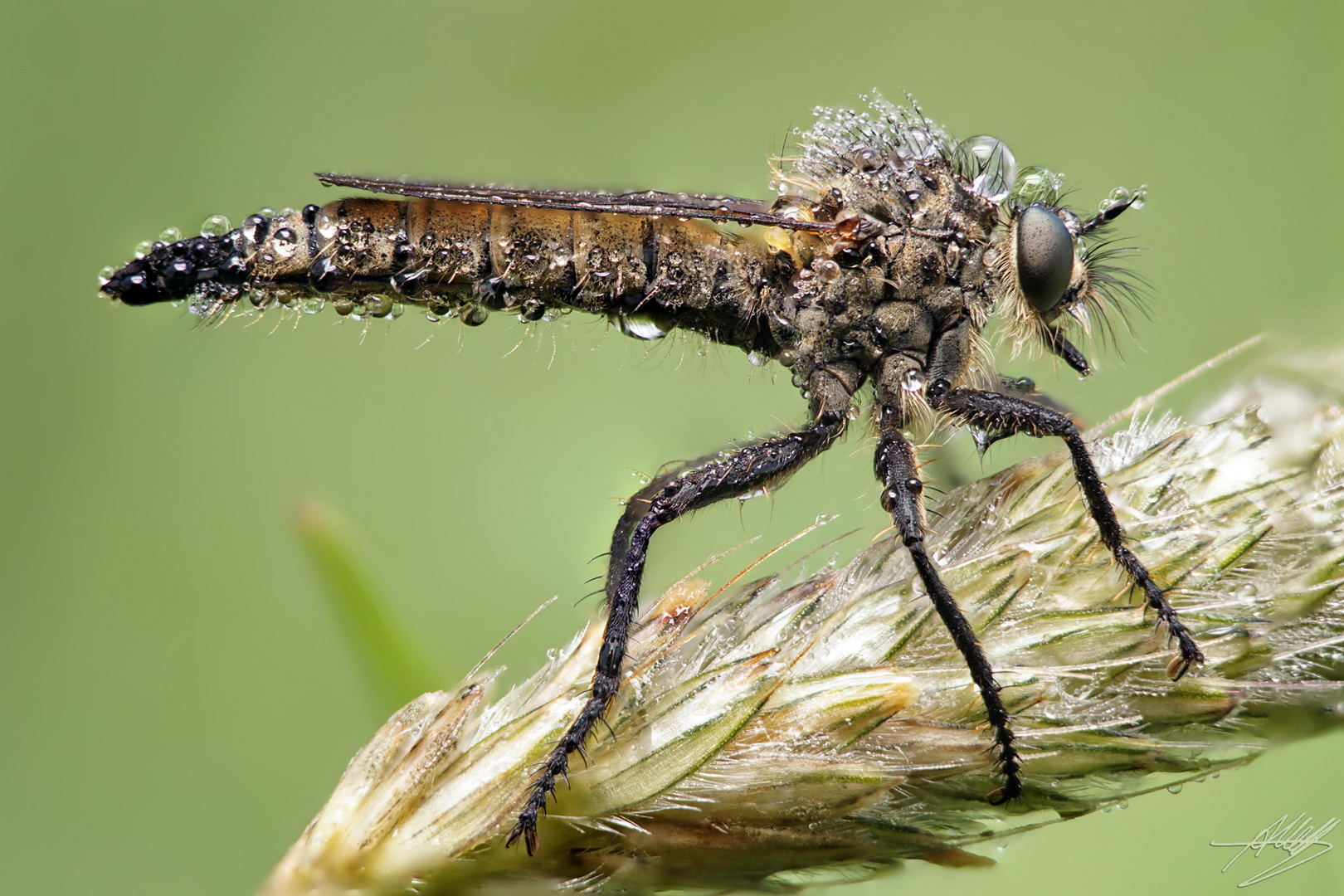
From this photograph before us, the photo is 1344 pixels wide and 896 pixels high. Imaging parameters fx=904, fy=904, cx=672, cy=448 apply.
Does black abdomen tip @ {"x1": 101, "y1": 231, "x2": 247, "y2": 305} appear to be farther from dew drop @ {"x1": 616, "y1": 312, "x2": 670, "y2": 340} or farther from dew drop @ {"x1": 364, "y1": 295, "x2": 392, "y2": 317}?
dew drop @ {"x1": 616, "y1": 312, "x2": 670, "y2": 340}

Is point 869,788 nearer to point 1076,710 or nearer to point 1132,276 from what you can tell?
point 1076,710

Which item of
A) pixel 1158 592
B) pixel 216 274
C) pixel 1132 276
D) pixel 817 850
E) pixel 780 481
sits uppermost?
pixel 216 274

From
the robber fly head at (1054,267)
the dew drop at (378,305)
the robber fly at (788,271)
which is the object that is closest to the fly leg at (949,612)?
the robber fly at (788,271)

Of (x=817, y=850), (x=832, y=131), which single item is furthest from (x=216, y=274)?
(x=817, y=850)

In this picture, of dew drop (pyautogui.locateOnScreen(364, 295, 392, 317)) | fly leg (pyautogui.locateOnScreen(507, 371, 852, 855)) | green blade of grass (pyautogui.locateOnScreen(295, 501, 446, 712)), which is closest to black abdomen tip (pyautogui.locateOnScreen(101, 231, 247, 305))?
dew drop (pyautogui.locateOnScreen(364, 295, 392, 317))

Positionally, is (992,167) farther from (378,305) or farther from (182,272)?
(182,272)

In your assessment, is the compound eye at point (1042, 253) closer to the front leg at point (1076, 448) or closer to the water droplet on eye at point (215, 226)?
the front leg at point (1076, 448)
